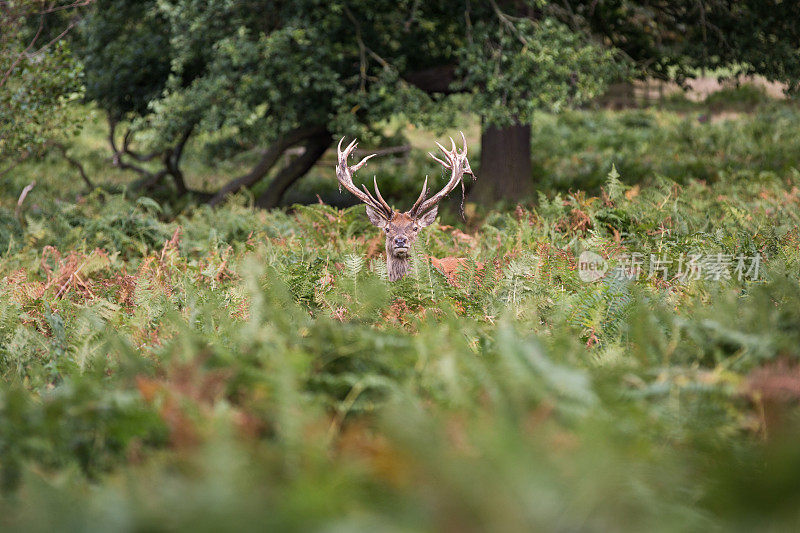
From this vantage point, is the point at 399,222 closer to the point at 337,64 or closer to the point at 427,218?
the point at 427,218

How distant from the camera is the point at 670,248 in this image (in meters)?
6.07

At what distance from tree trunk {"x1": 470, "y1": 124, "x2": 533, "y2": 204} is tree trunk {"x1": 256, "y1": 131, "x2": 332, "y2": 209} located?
311 centimetres

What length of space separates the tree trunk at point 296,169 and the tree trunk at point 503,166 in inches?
123

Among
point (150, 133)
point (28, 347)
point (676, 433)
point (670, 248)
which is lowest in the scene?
point (150, 133)

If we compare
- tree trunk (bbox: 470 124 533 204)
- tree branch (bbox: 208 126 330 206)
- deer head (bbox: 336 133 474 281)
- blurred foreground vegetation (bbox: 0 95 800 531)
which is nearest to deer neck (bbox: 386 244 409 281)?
deer head (bbox: 336 133 474 281)

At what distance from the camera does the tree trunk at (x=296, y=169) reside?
13.8 m

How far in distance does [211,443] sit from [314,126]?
11994 millimetres

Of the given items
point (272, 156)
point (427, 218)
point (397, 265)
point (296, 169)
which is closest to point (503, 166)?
point (296, 169)

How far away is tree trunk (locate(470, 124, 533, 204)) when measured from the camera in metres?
12.2

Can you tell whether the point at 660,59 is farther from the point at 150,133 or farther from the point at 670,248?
the point at 150,133

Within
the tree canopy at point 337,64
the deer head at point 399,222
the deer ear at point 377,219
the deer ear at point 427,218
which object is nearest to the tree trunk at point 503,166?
the tree canopy at point 337,64

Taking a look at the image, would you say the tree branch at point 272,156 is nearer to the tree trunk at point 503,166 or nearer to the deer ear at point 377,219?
the tree trunk at point 503,166

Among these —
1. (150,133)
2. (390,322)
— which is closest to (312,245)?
(390,322)

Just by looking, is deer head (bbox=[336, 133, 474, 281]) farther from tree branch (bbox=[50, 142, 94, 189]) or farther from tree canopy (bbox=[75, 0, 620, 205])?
tree branch (bbox=[50, 142, 94, 189])
